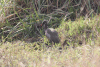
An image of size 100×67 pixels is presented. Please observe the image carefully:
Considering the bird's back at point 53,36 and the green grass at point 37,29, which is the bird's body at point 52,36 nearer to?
the bird's back at point 53,36

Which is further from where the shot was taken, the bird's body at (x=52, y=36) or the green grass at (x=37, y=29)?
the bird's body at (x=52, y=36)

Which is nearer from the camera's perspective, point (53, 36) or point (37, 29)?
point (53, 36)

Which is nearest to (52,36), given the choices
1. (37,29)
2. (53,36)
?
(53,36)

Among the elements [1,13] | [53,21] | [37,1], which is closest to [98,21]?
[53,21]

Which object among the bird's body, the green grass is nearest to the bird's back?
the bird's body

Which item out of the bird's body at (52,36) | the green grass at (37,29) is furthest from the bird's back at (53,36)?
the green grass at (37,29)

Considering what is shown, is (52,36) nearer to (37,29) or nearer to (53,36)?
(53,36)

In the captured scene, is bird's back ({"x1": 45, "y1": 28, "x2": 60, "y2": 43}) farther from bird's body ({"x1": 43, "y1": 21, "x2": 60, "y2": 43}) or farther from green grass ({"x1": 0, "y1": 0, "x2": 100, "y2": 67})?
green grass ({"x1": 0, "y1": 0, "x2": 100, "y2": 67})

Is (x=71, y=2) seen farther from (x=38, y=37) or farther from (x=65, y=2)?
(x=38, y=37)

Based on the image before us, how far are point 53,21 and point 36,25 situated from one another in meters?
0.52

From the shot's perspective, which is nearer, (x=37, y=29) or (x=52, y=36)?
(x=52, y=36)

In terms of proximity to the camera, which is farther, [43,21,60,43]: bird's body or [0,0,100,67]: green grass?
[43,21,60,43]: bird's body

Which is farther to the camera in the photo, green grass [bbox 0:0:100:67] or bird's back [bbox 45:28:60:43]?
bird's back [bbox 45:28:60:43]

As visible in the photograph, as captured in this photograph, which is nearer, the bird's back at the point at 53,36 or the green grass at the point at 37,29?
the green grass at the point at 37,29
